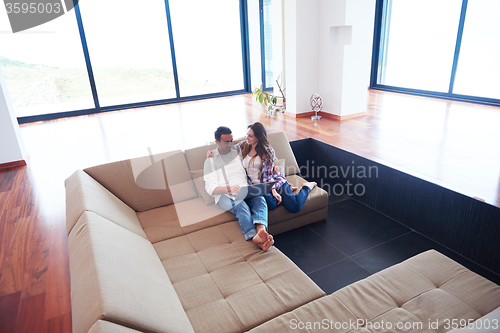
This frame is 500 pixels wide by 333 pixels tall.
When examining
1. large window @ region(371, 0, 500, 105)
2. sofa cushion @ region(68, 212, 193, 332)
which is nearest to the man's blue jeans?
sofa cushion @ region(68, 212, 193, 332)

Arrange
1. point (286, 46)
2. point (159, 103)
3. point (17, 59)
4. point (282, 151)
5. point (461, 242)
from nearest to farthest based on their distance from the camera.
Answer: point (461, 242) → point (282, 151) → point (286, 46) → point (17, 59) → point (159, 103)

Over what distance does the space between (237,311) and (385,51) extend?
7315mm

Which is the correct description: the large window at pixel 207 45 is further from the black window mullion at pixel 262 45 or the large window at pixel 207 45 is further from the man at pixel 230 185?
the man at pixel 230 185

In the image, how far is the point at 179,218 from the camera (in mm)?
2611

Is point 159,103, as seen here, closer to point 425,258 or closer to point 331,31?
point 331,31

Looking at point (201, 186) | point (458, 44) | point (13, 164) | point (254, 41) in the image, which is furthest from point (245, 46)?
point (201, 186)

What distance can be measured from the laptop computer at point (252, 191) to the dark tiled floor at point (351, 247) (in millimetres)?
492

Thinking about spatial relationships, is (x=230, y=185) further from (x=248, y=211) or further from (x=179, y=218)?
(x=179, y=218)

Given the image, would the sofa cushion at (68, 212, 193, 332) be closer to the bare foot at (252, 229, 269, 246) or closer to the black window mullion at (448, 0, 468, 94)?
the bare foot at (252, 229, 269, 246)

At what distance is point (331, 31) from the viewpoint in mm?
5125

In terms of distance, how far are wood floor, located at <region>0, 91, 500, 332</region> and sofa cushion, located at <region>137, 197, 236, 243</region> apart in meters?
0.64

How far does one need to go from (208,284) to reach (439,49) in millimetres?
6442

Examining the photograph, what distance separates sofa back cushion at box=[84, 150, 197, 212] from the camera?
105 inches

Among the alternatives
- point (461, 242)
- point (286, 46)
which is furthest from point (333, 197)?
point (286, 46)
